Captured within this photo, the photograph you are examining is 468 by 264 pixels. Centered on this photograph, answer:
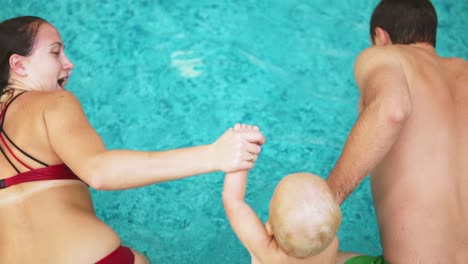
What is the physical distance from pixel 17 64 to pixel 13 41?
9 cm

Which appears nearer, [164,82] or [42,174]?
[42,174]

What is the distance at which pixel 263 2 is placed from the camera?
19.2 feet

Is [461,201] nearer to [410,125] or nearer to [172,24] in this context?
[410,125]

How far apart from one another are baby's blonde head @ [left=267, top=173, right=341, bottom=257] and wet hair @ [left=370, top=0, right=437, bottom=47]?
1128 millimetres

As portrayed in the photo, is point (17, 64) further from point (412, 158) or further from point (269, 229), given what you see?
point (412, 158)

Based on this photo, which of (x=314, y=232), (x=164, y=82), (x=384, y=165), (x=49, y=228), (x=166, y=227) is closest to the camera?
(x=314, y=232)

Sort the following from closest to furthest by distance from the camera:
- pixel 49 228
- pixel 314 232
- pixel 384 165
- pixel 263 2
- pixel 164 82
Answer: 1. pixel 314 232
2. pixel 49 228
3. pixel 384 165
4. pixel 164 82
5. pixel 263 2

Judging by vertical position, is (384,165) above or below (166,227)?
above

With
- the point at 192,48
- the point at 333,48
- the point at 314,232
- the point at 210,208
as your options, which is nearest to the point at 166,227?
the point at 210,208

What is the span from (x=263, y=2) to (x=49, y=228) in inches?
165

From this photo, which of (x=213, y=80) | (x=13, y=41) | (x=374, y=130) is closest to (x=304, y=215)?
(x=374, y=130)

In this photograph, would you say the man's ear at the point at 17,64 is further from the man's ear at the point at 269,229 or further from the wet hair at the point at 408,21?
the wet hair at the point at 408,21

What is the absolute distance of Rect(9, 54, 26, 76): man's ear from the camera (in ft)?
7.83

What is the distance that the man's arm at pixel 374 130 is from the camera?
6.69 feet
